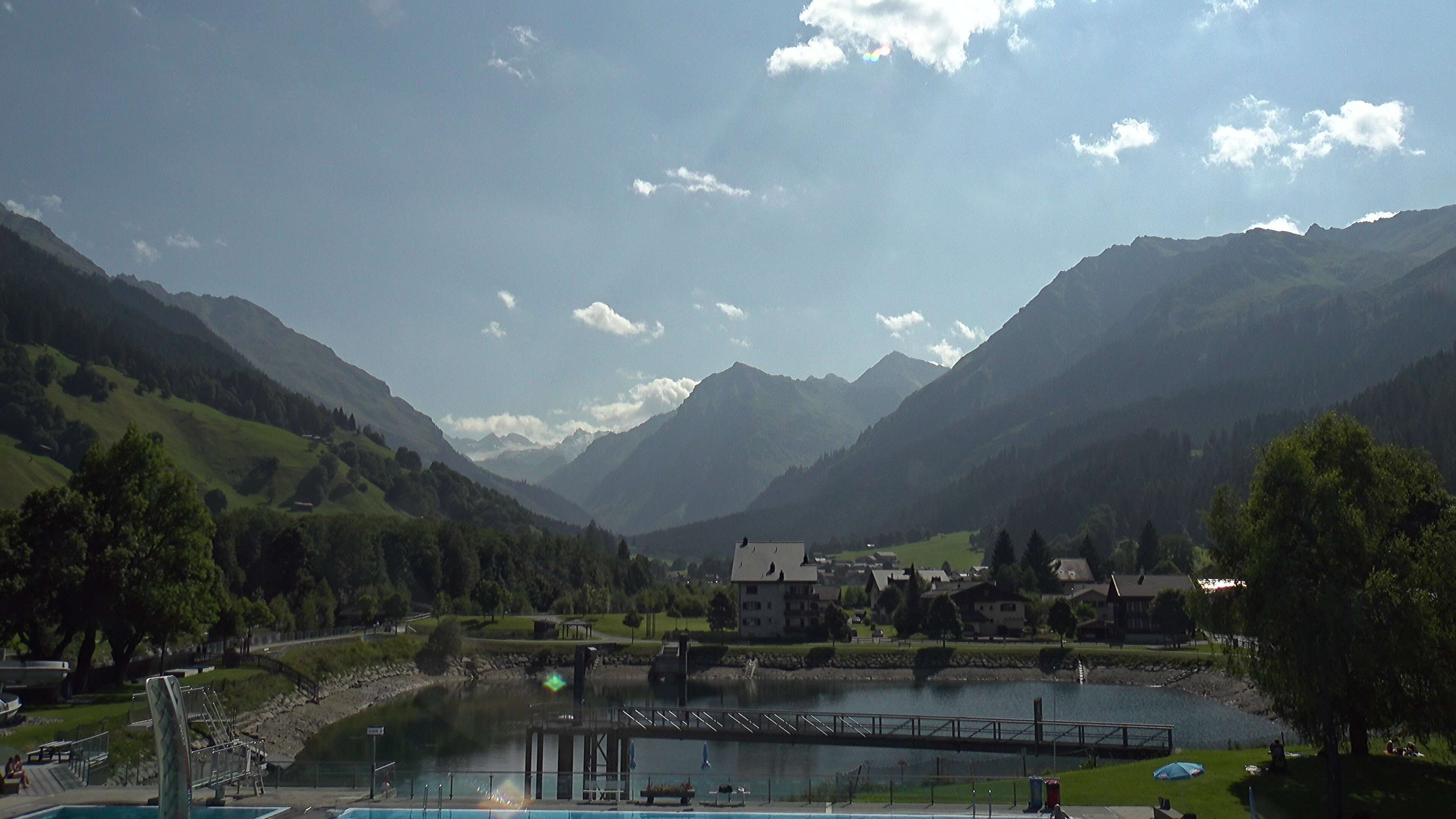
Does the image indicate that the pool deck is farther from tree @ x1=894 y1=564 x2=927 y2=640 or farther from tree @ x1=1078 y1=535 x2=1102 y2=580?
tree @ x1=1078 y1=535 x2=1102 y2=580

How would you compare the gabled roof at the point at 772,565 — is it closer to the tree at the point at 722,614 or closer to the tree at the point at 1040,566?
the tree at the point at 722,614

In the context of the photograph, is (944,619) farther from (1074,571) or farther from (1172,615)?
(1074,571)

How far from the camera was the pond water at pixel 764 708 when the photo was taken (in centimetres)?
4803

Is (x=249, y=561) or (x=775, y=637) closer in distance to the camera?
(x=775, y=637)

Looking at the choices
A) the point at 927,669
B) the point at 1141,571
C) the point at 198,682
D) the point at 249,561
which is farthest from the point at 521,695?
the point at 1141,571

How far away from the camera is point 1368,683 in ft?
95.0

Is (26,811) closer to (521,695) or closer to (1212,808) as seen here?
(1212,808)

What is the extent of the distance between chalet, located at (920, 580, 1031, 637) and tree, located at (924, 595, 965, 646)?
11.1m

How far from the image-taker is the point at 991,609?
111 m

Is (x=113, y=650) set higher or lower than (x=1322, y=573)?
lower

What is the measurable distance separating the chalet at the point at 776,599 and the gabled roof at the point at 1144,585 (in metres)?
36.8

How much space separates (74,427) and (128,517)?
449 feet

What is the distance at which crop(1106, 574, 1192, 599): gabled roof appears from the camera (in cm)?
10906

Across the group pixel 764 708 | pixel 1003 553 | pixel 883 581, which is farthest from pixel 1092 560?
pixel 764 708
